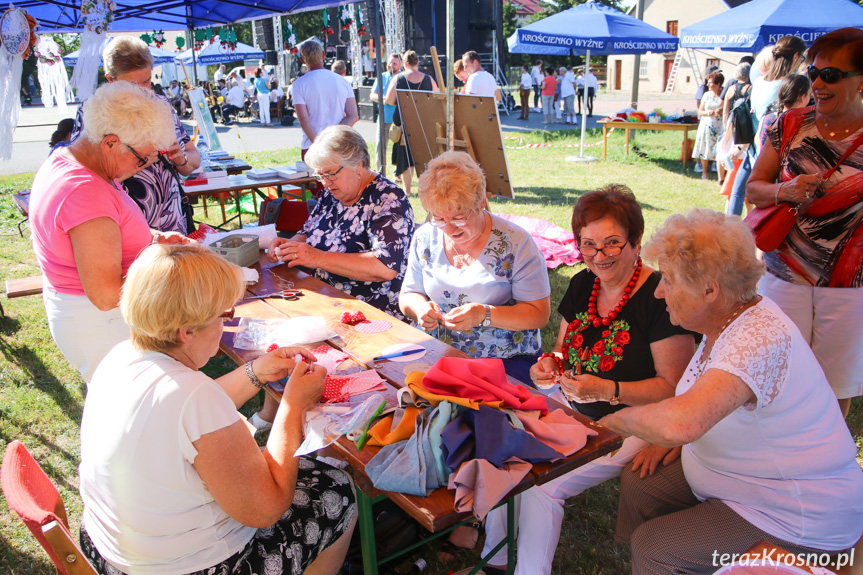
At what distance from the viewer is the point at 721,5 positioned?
30547 millimetres

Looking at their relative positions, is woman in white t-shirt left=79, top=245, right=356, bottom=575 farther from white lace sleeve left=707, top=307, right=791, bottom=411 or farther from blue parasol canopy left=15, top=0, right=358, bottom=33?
blue parasol canopy left=15, top=0, right=358, bottom=33

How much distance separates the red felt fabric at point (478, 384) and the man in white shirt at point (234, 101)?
2234cm

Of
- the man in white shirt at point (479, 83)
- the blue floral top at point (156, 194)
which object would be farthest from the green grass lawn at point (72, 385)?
the man in white shirt at point (479, 83)

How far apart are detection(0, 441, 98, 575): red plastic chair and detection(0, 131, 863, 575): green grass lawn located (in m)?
1.30

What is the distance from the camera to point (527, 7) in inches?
1715

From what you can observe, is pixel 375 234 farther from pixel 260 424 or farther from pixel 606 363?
pixel 606 363

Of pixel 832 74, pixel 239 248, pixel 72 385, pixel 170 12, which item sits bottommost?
pixel 72 385

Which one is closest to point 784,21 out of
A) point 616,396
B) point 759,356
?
point 616,396

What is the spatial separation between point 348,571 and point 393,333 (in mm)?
896

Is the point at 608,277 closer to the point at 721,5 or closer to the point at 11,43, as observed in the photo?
the point at 11,43

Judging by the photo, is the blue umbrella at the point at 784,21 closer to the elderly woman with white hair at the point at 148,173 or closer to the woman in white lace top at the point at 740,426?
the elderly woman with white hair at the point at 148,173

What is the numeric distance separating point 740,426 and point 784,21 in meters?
8.18

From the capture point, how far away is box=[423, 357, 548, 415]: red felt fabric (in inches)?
70.5

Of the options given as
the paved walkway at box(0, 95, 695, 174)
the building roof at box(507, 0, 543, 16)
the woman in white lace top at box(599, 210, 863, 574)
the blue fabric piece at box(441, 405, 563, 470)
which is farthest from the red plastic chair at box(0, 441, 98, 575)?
the building roof at box(507, 0, 543, 16)
